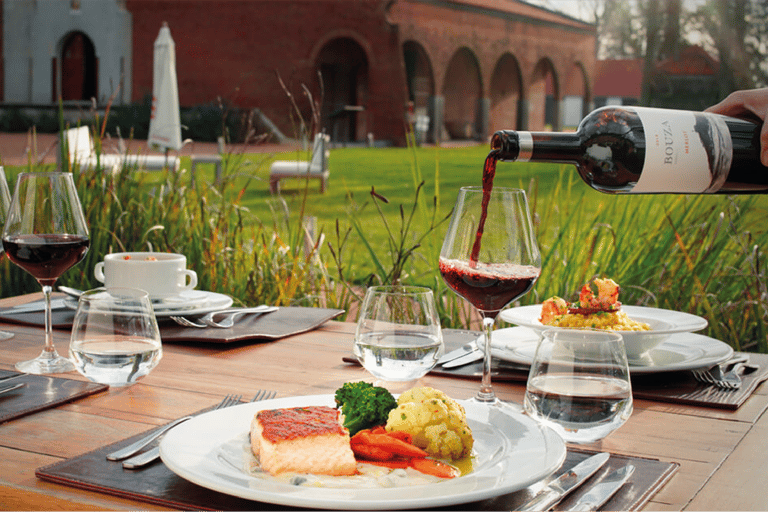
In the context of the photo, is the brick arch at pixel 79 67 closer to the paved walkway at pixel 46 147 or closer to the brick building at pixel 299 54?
the brick building at pixel 299 54

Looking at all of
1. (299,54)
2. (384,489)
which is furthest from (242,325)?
(299,54)

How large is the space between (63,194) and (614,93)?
31.5 metres

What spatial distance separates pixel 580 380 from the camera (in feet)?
3.30

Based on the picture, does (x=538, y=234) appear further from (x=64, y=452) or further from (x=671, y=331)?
(x=64, y=452)

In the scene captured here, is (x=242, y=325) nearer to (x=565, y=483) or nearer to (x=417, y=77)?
(x=565, y=483)

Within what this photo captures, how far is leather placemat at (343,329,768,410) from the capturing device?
4.37 ft

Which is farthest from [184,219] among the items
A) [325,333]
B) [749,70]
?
[749,70]

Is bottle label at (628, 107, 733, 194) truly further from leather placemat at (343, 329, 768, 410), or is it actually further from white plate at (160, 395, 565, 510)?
white plate at (160, 395, 565, 510)

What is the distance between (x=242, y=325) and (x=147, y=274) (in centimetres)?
24

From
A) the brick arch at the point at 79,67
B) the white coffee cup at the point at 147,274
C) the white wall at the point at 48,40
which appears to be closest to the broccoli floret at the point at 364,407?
the white coffee cup at the point at 147,274

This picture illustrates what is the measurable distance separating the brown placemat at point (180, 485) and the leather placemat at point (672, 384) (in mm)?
355

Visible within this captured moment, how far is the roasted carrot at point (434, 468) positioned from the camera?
908 mm

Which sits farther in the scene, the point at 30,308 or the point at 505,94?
the point at 505,94

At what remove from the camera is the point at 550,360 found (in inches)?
39.9
